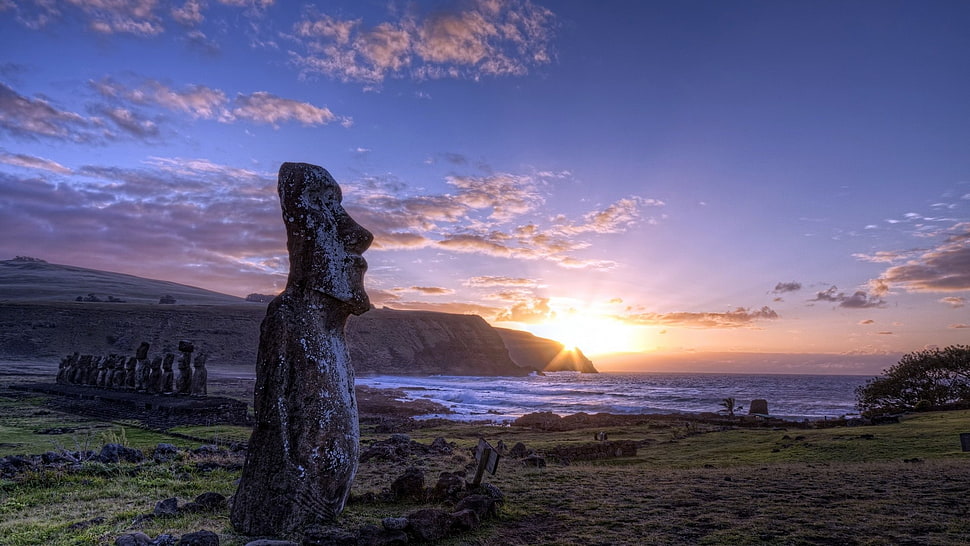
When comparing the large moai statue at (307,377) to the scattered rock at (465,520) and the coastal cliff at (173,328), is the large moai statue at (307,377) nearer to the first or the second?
the scattered rock at (465,520)

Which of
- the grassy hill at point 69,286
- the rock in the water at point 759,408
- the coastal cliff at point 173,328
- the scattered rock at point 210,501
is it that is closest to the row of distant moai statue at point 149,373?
the scattered rock at point 210,501

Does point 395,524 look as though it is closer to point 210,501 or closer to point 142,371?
point 210,501

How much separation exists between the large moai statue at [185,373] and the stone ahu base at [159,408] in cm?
114

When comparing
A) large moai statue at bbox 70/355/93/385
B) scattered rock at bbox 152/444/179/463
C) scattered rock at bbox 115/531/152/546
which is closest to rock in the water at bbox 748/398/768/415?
scattered rock at bbox 152/444/179/463

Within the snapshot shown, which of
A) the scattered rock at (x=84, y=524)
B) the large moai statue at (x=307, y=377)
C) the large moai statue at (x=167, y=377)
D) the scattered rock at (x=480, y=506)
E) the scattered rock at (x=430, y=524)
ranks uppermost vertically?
the large moai statue at (x=307, y=377)

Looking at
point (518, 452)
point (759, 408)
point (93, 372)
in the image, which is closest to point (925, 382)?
point (759, 408)

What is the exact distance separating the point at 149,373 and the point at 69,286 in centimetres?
12667

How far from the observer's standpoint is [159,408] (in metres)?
23.5

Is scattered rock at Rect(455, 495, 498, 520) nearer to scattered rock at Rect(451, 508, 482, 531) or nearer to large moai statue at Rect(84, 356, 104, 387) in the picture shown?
scattered rock at Rect(451, 508, 482, 531)

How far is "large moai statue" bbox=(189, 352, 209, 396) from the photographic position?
27.2 metres

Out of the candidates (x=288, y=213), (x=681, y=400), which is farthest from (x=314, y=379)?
(x=681, y=400)

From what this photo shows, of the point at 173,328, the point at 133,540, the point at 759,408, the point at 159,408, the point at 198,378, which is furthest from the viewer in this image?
the point at 173,328

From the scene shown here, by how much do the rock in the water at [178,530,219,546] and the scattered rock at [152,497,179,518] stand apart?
6.33 ft

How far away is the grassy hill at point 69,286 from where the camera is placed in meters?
111
